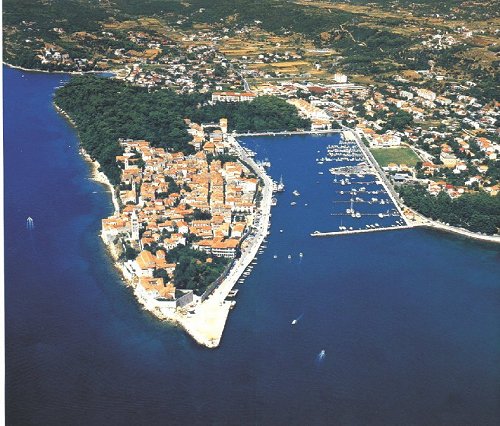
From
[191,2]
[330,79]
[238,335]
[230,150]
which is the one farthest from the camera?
[191,2]

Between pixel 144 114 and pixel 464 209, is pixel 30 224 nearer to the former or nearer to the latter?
pixel 144 114

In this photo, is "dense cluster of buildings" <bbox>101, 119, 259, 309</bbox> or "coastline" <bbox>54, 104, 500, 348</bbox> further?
"dense cluster of buildings" <bbox>101, 119, 259, 309</bbox>

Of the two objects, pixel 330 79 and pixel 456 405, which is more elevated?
pixel 456 405

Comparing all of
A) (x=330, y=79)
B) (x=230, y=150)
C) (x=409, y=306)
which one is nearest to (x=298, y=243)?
(x=409, y=306)

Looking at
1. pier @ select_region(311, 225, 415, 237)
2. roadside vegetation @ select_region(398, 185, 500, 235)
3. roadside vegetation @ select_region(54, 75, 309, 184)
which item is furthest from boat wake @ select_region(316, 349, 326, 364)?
roadside vegetation @ select_region(54, 75, 309, 184)

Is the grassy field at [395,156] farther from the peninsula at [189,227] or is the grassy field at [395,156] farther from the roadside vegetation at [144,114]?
the peninsula at [189,227]

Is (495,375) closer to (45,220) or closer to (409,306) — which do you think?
(409,306)

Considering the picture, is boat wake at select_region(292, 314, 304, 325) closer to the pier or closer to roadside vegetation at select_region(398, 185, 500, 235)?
the pier

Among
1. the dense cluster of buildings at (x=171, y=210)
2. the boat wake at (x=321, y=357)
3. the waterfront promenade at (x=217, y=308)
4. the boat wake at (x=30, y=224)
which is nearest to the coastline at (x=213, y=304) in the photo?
the waterfront promenade at (x=217, y=308)
